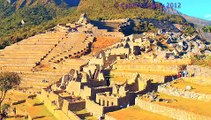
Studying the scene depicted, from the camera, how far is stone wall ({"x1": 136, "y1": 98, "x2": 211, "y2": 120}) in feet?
65.8

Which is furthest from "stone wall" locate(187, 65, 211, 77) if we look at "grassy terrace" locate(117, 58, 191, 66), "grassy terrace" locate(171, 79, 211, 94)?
"grassy terrace" locate(117, 58, 191, 66)

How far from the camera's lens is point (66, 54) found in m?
57.9

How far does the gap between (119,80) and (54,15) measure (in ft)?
314

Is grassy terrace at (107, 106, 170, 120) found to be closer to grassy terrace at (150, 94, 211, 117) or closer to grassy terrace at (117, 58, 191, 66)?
grassy terrace at (150, 94, 211, 117)

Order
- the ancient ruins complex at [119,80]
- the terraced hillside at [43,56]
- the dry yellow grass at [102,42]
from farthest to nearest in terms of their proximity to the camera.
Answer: the dry yellow grass at [102,42]
the terraced hillside at [43,56]
the ancient ruins complex at [119,80]

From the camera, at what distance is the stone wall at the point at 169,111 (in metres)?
20.1

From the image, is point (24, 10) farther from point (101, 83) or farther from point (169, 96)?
point (169, 96)

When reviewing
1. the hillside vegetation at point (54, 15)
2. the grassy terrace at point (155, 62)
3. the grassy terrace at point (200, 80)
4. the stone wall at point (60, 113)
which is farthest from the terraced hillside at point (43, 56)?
the grassy terrace at point (200, 80)

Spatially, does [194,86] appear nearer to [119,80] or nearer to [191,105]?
[191,105]

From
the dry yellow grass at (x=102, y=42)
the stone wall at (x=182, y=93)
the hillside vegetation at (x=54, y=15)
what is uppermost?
the hillside vegetation at (x=54, y=15)

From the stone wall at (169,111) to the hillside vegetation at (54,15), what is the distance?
5382 centimetres

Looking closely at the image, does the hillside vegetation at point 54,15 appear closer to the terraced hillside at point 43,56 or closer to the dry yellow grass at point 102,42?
the terraced hillside at point 43,56

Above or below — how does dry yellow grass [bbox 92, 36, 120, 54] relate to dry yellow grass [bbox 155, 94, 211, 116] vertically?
above

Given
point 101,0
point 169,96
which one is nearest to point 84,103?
point 169,96
